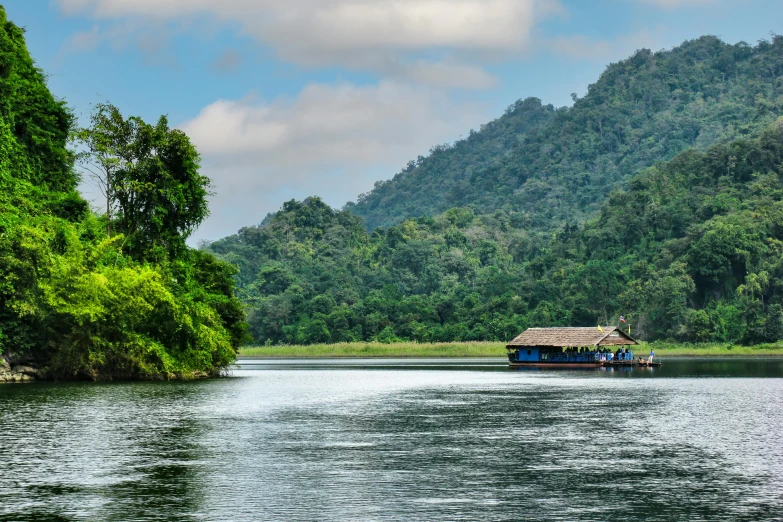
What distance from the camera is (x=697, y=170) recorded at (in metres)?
131

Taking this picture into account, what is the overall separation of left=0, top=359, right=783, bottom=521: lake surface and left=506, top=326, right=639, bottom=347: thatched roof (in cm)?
3554

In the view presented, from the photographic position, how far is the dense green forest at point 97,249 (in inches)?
1987

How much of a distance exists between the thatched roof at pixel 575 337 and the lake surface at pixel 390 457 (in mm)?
35539

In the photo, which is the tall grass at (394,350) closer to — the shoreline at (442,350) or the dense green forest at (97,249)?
the shoreline at (442,350)

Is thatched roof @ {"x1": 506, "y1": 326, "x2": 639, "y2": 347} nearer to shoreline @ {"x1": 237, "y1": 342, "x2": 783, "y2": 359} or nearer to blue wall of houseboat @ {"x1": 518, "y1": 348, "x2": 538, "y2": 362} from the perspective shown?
blue wall of houseboat @ {"x1": 518, "y1": 348, "x2": 538, "y2": 362}

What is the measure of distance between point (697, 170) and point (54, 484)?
124 m

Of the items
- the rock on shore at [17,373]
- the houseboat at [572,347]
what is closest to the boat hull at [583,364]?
the houseboat at [572,347]

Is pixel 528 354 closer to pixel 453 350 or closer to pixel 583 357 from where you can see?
pixel 583 357

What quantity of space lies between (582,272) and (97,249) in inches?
2964

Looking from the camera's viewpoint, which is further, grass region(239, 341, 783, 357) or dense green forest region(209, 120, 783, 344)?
dense green forest region(209, 120, 783, 344)

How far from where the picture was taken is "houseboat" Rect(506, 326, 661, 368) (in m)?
79.8

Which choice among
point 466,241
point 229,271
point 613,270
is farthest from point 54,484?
point 466,241

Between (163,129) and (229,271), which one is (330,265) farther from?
(163,129)

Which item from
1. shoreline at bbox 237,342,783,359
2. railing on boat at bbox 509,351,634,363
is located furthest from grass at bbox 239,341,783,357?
railing on boat at bbox 509,351,634,363
